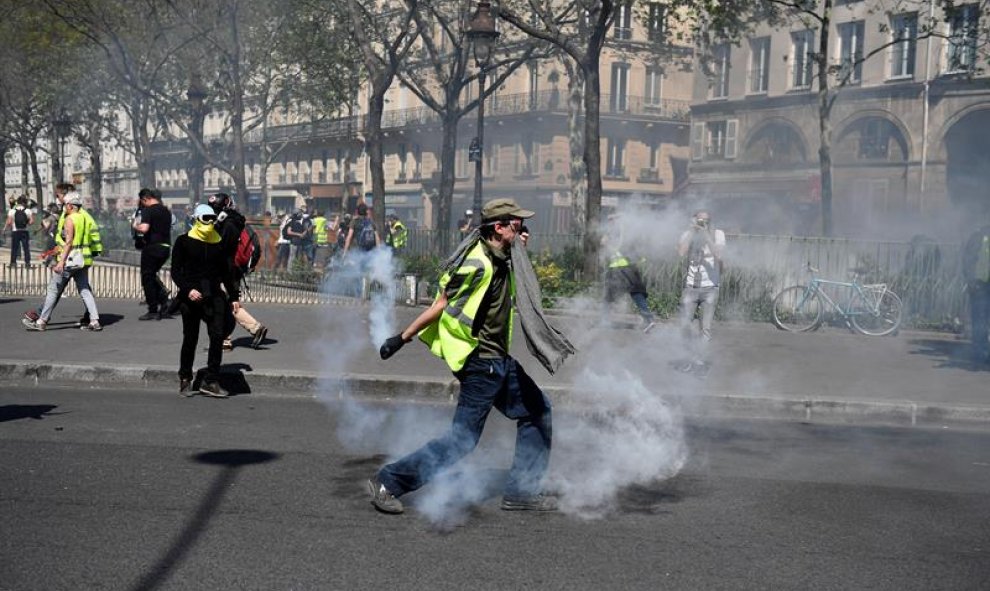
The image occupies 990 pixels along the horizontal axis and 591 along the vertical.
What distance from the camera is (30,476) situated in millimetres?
6285

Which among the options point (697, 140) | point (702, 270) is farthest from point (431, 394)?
point (697, 140)

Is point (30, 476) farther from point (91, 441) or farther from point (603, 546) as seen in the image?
point (603, 546)

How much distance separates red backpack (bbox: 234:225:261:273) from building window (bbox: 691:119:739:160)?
31148 millimetres

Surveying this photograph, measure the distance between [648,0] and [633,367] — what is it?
17.6 meters

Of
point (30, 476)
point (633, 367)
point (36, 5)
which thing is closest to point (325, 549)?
point (30, 476)

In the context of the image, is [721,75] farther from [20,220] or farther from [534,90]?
[20,220]

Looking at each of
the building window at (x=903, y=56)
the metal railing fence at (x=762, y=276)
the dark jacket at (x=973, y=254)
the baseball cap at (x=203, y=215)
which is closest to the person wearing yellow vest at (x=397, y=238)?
the metal railing fence at (x=762, y=276)

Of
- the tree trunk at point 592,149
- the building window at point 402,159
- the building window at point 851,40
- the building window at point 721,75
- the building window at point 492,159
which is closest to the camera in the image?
the tree trunk at point 592,149

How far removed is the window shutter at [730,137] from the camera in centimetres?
4103

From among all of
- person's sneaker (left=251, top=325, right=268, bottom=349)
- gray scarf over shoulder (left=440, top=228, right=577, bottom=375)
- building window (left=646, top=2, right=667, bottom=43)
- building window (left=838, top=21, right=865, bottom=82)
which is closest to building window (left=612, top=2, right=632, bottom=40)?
building window (left=838, top=21, right=865, bottom=82)

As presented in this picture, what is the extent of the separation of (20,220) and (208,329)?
17.8m

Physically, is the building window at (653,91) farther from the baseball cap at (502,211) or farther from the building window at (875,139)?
the baseball cap at (502,211)

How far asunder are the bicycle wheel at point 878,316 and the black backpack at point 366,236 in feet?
23.7

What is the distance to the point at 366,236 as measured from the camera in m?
16.6
